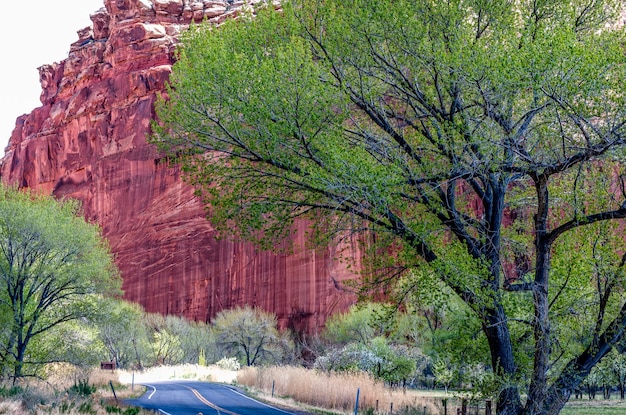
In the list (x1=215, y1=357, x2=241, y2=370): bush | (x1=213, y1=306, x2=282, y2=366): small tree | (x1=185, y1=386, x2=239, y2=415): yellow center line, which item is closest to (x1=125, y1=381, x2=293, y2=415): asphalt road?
(x1=185, y1=386, x2=239, y2=415): yellow center line

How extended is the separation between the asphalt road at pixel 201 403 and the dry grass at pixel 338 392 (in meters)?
1.73

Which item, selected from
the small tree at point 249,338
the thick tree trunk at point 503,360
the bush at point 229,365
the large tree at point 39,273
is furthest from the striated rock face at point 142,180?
the thick tree trunk at point 503,360

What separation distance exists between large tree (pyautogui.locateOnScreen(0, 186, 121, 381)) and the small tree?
27469 millimetres

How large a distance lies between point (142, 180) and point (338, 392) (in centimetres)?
5735

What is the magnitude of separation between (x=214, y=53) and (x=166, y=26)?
74556 millimetres

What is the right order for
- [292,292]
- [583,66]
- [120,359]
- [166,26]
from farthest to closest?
[166,26] < [292,292] < [120,359] < [583,66]

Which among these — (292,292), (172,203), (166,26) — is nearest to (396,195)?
(292,292)

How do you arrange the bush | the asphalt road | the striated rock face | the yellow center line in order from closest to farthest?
the yellow center line
the asphalt road
the bush
the striated rock face

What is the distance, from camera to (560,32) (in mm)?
10617

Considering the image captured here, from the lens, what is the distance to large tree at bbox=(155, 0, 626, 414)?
36.7ft

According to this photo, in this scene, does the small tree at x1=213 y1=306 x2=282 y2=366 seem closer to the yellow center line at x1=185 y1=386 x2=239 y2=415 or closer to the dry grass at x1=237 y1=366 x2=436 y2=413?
the yellow center line at x1=185 y1=386 x2=239 y2=415

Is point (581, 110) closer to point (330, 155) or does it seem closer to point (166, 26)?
point (330, 155)

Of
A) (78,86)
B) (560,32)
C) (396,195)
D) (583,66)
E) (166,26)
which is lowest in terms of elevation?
(396,195)

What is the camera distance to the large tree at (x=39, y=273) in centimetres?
2581
